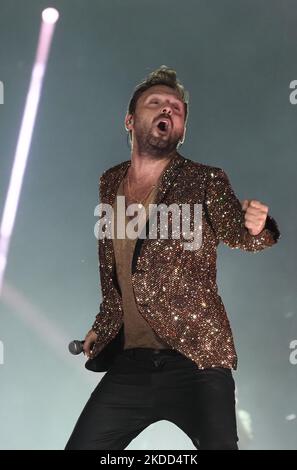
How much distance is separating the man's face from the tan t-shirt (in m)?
0.23

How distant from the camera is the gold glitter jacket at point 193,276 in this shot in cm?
214

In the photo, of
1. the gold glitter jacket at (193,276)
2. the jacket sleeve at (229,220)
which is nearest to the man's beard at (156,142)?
the gold glitter jacket at (193,276)

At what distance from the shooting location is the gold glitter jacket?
7.02 ft

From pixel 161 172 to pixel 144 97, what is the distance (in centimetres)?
39

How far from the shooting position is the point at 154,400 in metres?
2.13

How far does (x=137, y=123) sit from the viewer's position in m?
2.69

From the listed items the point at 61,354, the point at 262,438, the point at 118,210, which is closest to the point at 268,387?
the point at 262,438

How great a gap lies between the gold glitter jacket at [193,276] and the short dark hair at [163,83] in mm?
459

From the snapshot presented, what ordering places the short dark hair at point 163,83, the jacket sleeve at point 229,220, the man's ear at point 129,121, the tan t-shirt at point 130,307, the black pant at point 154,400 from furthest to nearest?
the man's ear at point 129,121
the short dark hair at point 163,83
the tan t-shirt at point 130,307
the jacket sleeve at point 229,220
the black pant at point 154,400

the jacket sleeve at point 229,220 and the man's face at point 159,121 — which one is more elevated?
the man's face at point 159,121

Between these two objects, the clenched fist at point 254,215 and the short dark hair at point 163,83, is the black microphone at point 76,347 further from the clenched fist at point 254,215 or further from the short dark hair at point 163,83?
the short dark hair at point 163,83

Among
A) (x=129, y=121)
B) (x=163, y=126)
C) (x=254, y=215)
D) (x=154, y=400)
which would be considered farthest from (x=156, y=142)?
(x=154, y=400)

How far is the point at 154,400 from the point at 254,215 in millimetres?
783
